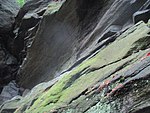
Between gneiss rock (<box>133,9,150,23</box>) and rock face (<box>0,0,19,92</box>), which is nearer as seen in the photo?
gneiss rock (<box>133,9,150,23</box>)

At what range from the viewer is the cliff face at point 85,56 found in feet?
29.7

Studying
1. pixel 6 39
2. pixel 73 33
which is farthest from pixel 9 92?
pixel 73 33

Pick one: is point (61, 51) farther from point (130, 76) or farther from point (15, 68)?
point (130, 76)

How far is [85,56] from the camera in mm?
17703

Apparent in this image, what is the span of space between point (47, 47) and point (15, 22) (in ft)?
36.5

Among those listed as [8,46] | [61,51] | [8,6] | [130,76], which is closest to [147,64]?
[130,76]

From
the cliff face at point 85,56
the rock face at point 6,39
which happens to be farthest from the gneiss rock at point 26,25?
the rock face at point 6,39

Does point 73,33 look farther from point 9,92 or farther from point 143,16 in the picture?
point 9,92

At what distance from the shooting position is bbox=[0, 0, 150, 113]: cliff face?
29.7 ft

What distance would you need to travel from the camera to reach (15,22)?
1372 inches

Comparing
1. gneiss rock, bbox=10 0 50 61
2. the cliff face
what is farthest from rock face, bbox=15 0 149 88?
gneiss rock, bbox=10 0 50 61

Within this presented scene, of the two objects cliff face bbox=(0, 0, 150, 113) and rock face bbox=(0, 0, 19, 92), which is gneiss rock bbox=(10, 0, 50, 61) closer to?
cliff face bbox=(0, 0, 150, 113)

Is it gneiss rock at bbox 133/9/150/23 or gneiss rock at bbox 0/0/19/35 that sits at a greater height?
gneiss rock at bbox 0/0/19/35

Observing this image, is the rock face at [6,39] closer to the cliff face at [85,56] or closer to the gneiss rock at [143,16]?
the cliff face at [85,56]
